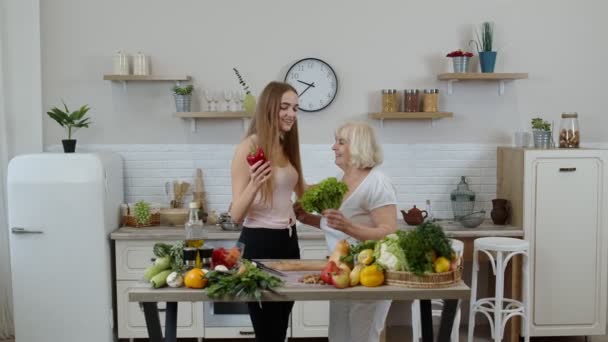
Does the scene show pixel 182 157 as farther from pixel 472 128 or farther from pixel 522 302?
pixel 522 302

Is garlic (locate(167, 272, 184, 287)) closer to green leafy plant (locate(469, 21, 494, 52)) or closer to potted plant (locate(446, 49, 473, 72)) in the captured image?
potted plant (locate(446, 49, 473, 72))

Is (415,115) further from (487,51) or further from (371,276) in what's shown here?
(371,276)

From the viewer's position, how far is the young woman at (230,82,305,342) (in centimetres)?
346

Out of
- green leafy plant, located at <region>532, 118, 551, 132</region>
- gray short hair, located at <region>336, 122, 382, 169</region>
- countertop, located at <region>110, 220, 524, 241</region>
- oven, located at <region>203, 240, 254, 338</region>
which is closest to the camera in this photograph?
gray short hair, located at <region>336, 122, 382, 169</region>

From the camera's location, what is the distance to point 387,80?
609 centimetres

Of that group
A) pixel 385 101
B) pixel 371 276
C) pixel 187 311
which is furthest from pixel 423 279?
pixel 385 101

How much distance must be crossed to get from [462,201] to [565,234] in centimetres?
81

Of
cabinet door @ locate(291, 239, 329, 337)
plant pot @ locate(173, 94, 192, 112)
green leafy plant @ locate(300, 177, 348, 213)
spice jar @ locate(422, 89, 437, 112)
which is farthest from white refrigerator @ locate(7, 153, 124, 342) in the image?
spice jar @ locate(422, 89, 437, 112)

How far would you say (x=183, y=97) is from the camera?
5895 mm

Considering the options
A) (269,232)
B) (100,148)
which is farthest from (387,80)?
(269,232)

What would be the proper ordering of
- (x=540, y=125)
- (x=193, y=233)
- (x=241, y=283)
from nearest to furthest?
(x=241, y=283), (x=193, y=233), (x=540, y=125)

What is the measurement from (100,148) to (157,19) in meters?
1.14

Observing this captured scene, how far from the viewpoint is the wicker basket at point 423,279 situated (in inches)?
123

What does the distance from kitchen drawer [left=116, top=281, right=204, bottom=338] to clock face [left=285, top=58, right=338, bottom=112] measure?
1820mm
